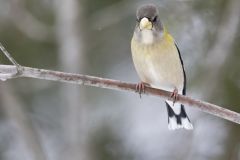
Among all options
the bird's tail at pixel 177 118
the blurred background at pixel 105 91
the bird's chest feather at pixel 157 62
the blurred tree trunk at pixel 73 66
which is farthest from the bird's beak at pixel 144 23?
the blurred tree trunk at pixel 73 66

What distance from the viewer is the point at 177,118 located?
5.04m

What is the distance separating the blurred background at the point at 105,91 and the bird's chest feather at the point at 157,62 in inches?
36.4

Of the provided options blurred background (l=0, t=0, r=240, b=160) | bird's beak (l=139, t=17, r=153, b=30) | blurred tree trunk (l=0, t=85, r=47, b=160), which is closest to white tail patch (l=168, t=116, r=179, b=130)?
blurred background (l=0, t=0, r=240, b=160)

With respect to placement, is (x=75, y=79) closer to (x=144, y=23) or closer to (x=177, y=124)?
(x=144, y=23)

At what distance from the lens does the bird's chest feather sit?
444cm

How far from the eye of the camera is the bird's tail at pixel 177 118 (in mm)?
4960

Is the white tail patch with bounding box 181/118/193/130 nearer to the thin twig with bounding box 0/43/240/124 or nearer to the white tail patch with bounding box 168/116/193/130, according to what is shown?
the white tail patch with bounding box 168/116/193/130

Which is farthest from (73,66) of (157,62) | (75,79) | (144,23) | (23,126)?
(75,79)

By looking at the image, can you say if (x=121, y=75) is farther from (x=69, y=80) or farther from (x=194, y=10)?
(x=69, y=80)

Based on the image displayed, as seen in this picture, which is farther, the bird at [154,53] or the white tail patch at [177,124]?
the white tail patch at [177,124]

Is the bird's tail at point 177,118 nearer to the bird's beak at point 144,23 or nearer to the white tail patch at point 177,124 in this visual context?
the white tail patch at point 177,124

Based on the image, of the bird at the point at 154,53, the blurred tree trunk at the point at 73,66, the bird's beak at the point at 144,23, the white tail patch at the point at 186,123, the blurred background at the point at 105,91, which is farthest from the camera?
the blurred tree trunk at the point at 73,66

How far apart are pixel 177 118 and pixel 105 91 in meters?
1.87

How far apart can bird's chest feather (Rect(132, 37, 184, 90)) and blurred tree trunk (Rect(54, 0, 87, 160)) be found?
152cm
